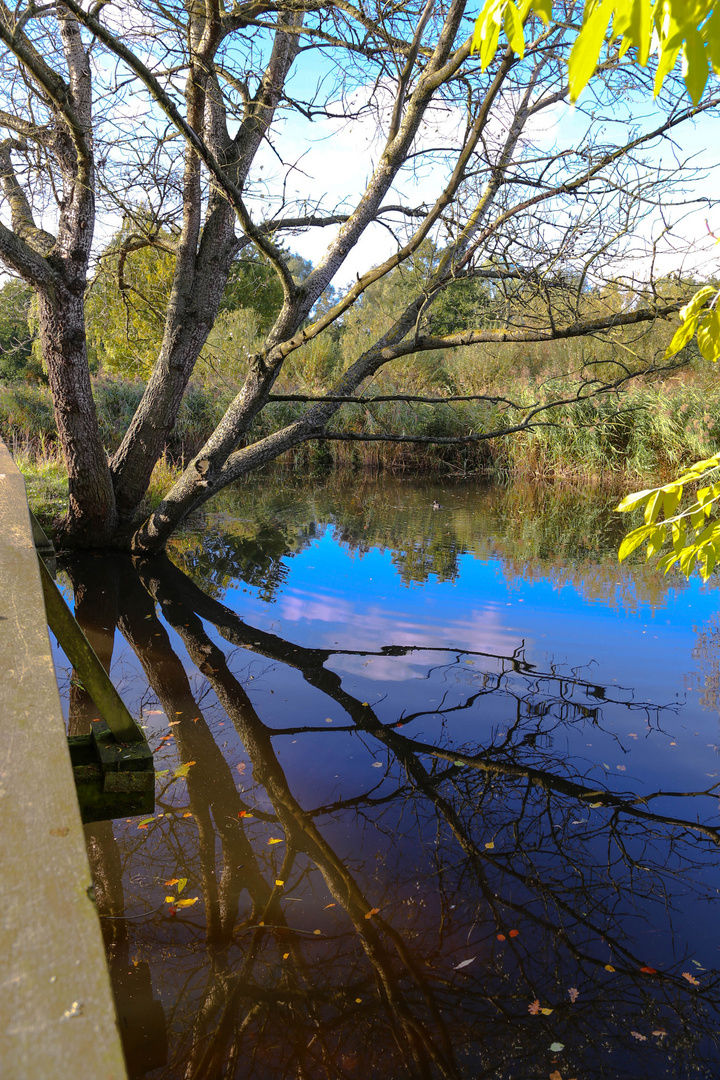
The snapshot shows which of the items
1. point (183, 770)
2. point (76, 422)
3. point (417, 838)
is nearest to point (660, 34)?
point (417, 838)

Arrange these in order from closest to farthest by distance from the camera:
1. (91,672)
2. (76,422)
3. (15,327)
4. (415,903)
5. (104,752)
Answer: (104,752) → (91,672) → (415,903) → (76,422) → (15,327)

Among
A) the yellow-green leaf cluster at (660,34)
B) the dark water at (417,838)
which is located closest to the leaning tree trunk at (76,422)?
the dark water at (417,838)

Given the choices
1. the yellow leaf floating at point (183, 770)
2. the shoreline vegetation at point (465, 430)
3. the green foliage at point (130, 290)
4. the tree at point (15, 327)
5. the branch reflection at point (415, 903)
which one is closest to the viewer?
the branch reflection at point (415, 903)

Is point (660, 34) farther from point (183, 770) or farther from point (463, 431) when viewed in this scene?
point (463, 431)

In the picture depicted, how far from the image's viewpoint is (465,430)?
1470cm

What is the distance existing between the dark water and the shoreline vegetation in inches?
197

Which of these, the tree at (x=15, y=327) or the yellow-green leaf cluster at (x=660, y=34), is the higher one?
the tree at (x=15, y=327)

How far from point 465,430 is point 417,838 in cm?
1244

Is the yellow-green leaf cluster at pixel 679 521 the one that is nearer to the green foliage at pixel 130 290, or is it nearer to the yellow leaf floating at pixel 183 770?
the yellow leaf floating at pixel 183 770

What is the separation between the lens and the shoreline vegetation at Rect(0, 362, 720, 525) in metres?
11.3

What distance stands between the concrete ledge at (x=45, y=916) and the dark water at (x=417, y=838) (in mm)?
1478

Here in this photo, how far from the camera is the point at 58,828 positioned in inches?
30.3

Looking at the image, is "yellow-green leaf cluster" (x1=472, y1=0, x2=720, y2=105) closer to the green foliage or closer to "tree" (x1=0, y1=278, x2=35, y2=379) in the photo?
the green foliage

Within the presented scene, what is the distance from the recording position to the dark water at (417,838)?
6.73ft
